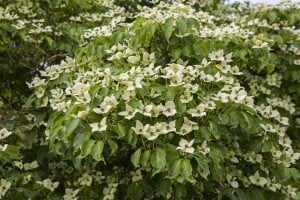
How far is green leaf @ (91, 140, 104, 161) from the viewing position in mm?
2156

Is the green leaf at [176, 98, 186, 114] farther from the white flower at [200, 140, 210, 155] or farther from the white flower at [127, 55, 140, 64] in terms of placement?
the white flower at [127, 55, 140, 64]

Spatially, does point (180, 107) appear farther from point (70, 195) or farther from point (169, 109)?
point (70, 195)

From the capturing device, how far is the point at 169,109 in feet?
7.67

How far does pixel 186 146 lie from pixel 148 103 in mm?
259

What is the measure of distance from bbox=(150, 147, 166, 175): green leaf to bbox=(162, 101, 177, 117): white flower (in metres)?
0.18

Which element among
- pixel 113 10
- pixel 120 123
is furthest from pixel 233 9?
pixel 120 123

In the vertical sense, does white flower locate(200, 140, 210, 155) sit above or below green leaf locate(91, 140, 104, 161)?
below

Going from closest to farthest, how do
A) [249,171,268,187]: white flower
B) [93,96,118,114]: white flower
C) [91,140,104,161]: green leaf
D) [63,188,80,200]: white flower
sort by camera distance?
[91,140,104,161]: green leaf < [93,96,118,114]: white flower < [249,171,268,187]: white flower < [63,188,80,200]: white flower

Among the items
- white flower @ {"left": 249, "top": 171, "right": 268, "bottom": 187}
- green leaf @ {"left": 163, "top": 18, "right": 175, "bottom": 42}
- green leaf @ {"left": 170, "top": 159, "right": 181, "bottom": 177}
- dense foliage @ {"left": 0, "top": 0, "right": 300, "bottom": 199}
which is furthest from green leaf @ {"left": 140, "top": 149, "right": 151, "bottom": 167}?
white flower @ {"left": 249, "top": 171, "right": 268, "bottom": 187}

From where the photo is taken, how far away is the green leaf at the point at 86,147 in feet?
7.19

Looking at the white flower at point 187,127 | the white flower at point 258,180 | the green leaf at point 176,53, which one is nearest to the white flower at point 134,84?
the white flower at point 187,127

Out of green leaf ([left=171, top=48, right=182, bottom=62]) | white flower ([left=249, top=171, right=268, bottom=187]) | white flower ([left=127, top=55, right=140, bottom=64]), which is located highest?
white flower ([left=127, top=55, right=140, bottom=64])

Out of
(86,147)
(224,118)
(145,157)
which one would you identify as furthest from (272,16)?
(86,147)

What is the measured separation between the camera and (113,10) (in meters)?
3.95
